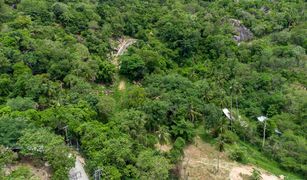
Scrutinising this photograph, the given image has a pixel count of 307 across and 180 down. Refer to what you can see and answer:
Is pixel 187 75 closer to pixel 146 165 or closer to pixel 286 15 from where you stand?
pixel 146 165

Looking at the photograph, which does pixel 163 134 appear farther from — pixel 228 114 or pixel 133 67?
pixel 133 67

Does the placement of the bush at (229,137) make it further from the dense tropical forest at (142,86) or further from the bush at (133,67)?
the bush at (133,67)

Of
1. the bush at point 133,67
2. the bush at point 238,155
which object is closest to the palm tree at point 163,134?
the bush at point 238,155

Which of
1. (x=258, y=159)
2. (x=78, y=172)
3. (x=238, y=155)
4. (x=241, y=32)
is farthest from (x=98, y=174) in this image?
(x=241, y=32)

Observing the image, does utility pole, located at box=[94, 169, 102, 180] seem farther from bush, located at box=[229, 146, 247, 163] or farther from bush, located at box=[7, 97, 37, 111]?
bush, located at box=[229, 146, 247, 163]

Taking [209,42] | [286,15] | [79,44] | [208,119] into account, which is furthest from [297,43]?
[79,44]
